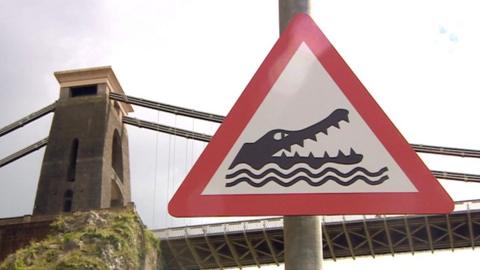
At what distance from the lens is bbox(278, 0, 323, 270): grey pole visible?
405 centimetres

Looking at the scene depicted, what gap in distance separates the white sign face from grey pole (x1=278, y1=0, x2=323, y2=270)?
0.61ft

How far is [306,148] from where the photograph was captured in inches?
Result: 172

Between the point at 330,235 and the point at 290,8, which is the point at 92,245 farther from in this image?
the point at 290,8

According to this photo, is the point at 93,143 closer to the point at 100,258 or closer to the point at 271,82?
the point at 100,258

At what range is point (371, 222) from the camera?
5756 centimetres

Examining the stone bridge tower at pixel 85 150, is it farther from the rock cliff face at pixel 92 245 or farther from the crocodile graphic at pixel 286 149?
the crocodile graphic at pixel 286 149

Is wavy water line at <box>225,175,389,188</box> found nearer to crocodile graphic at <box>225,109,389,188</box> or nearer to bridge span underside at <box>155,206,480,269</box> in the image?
crocodile graphic at <box>225,109,389,188</box>

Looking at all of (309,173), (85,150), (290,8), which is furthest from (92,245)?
(309,173)

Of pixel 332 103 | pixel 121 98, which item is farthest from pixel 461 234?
pixel 332 103

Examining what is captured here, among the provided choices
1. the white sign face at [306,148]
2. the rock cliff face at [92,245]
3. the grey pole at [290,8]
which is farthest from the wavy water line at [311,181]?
the rock cliff face at [92,245]

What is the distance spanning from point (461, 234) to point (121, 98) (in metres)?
29.4

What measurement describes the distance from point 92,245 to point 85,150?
14.3 m

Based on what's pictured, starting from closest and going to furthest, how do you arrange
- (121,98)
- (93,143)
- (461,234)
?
(93,143) → (121,98) → (461,234)

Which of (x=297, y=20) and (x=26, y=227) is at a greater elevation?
(x=26, y=227)
